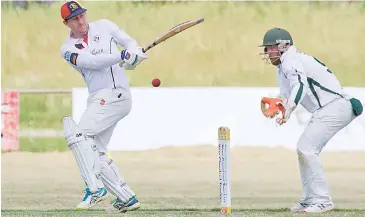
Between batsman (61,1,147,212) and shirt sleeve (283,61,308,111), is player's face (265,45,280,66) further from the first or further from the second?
batsman (61,1,147,212)

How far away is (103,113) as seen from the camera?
788cm

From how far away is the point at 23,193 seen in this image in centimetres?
1067

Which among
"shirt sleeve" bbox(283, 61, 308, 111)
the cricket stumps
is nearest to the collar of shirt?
"shirt sleeve" bbox(283, 61, 308, 111)

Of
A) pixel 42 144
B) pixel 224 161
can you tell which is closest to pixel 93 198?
pixel 224 161

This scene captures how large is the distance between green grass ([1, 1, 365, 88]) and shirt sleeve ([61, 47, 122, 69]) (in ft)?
33.8

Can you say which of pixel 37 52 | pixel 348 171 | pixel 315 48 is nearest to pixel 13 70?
pixel 37 52

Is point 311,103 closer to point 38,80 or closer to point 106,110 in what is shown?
point 106,110

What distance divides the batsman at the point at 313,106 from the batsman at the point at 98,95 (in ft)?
3.29

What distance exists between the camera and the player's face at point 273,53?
26.4 feet

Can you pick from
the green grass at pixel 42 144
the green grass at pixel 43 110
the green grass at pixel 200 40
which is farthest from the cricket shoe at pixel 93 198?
the green grass at pixel 200 40

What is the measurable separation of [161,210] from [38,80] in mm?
10704

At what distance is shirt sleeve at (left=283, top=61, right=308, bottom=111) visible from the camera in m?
7.61

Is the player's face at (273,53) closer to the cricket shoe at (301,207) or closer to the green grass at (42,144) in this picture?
the cricket shoe at (301,207)

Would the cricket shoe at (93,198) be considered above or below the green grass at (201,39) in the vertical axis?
below
